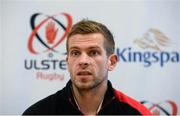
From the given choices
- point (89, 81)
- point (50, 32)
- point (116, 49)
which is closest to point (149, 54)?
point (116, 49)

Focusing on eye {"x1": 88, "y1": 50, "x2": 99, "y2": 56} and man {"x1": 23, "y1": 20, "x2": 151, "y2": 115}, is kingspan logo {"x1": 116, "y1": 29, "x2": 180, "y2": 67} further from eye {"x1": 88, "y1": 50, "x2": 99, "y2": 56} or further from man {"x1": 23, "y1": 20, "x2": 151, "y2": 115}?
eye {"x1": 88, "y1": 50, "x2": 99, "y2": 56}

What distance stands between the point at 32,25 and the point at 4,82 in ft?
1.26

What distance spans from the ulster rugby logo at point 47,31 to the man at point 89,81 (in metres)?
0.91

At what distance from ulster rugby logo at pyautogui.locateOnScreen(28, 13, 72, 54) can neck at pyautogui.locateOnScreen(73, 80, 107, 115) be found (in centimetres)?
94

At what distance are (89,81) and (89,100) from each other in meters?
0.10

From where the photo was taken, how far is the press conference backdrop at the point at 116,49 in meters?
1.98

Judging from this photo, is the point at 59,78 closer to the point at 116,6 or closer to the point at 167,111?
the point at 116,6

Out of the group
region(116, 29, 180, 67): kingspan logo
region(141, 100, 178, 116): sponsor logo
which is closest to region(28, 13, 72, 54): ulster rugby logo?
region(116, 29, 180, 67): kingspan logo

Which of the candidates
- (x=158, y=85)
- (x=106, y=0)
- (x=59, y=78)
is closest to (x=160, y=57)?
(x=158, y=85)

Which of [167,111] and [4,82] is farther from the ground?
[4,82]

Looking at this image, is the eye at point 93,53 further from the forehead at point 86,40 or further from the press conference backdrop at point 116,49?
the press conference backdrop at point 116,49

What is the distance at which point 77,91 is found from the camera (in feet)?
3.58

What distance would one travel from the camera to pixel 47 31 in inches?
79.1

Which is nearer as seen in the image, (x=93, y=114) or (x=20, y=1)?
(x=93, y=114)
